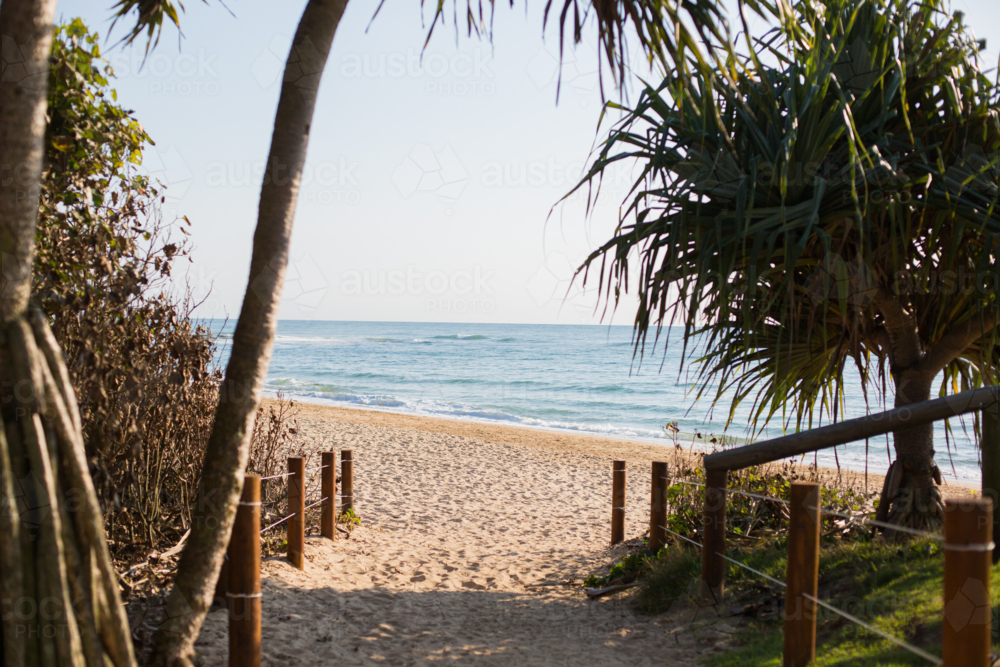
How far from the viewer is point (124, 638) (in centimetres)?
230

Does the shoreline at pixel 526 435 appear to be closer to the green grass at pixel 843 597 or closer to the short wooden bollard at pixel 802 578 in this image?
the green grass at pixel 843 597

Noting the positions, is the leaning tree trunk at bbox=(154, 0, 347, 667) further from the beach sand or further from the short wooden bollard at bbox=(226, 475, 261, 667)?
the beach sand

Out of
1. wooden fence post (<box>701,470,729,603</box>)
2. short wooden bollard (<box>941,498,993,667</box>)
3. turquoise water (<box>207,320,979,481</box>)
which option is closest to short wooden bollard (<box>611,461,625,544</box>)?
turquoise water (<box>207,320,979,481</box>)

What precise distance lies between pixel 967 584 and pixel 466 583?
4.01 m

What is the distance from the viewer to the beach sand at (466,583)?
154 inches

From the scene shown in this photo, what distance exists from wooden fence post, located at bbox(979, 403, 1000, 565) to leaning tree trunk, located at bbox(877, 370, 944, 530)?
28.8 inches

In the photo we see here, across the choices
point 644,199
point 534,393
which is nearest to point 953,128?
point 644,199

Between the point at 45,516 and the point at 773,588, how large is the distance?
11.8 ft

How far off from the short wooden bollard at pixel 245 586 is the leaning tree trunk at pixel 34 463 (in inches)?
31.9

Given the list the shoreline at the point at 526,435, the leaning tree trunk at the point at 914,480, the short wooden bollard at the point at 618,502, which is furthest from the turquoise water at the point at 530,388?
the leaning tree trunk at the point at 914,480

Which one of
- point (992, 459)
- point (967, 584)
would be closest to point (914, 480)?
point (992, 459)

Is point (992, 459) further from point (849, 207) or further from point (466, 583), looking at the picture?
point (466, 583)

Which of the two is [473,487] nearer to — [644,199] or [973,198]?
[644,199]

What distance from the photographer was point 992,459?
3430 millimetres
